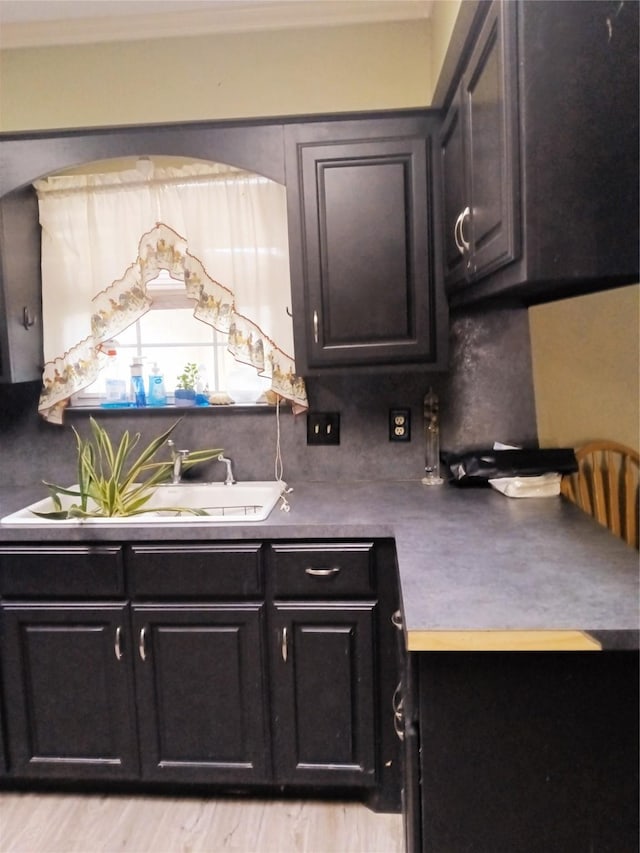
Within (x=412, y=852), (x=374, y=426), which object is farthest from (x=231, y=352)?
(x=412, y=852)

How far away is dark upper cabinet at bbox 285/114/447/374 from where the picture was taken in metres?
1.97

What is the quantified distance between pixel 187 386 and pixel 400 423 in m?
0.81

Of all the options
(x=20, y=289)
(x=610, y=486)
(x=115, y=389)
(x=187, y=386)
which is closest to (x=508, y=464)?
(x=610, y=486)

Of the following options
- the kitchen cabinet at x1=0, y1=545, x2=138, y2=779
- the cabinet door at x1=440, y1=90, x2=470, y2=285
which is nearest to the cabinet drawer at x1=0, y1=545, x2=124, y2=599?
the kitchen cabinet at x1=0, y1=545, x2=138, y2=779

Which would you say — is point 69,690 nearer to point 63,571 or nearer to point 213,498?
point 63,571

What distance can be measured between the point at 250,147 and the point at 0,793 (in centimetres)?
222

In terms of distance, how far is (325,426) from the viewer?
92.4 inches

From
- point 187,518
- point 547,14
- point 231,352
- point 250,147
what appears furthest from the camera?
point 231,352

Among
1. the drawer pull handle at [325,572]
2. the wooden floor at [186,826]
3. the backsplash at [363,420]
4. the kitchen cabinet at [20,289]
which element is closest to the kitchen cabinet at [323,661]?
the drawer pull handle at [325,572]

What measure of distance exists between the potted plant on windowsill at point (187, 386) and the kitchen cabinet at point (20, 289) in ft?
1.64

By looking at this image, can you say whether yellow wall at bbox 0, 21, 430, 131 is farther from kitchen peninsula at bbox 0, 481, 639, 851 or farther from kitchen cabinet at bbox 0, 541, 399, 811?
kitchen peninsula at bbox 0, 481, 639, 851

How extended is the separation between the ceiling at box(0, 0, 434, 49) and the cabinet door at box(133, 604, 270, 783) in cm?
185

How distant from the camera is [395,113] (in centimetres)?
199

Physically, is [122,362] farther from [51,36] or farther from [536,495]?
[536,495]
